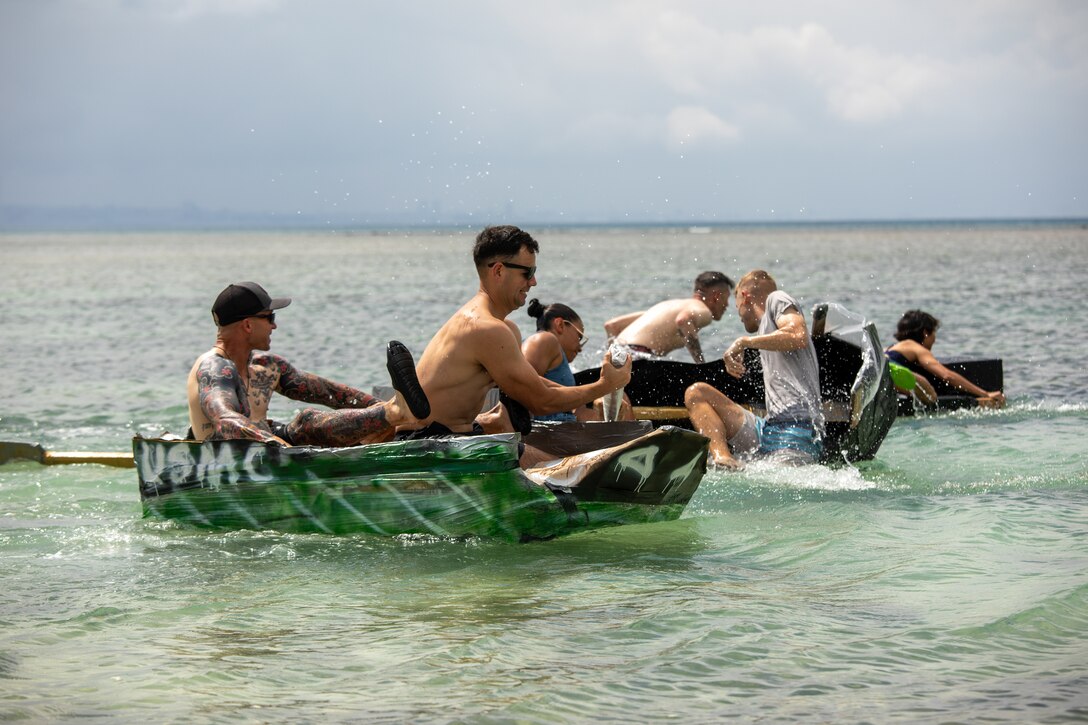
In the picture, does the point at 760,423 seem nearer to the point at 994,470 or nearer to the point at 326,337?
the point at 994,470

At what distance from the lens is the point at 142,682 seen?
543cm

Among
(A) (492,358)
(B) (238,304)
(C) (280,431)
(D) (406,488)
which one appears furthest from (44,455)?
(A) (492,358)

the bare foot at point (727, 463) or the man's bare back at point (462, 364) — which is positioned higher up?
the man's bare back at point (462, 364)

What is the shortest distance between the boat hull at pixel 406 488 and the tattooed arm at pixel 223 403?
3.2 inches

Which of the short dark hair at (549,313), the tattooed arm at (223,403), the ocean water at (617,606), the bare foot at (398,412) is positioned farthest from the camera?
the short dark hair at (549,313)

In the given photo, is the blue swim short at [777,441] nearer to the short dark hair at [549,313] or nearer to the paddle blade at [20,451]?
the short dark hair at [549,313]

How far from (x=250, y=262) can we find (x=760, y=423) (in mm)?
61301

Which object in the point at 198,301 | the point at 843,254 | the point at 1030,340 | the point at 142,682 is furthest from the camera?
the point at 843,254

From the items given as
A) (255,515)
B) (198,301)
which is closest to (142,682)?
(255,515)

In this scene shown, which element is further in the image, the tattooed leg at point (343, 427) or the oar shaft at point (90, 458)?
the oar shaft at point (90, 458)

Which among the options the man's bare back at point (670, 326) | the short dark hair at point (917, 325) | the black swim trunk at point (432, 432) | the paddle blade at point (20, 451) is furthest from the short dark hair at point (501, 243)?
the short dark hair at point (917, 325)

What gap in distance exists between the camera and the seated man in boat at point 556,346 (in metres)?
8.47

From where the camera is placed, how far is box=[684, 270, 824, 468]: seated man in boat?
964 cm

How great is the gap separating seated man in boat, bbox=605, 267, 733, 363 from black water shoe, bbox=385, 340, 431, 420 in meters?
5.15
